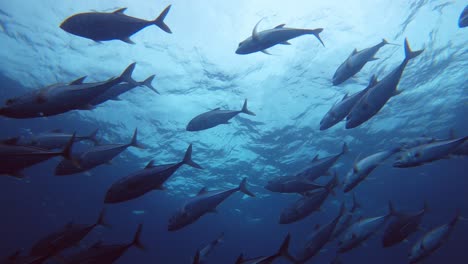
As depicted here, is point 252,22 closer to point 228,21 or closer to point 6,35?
point 228,21

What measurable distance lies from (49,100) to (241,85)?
1139cm

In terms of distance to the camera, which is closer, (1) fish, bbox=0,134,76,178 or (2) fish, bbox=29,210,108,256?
(1) fish, bbox=0,134,76,178

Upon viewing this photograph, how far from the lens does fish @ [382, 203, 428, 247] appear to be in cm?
494

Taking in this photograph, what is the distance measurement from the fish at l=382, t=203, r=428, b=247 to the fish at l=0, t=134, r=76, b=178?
17.3 feet

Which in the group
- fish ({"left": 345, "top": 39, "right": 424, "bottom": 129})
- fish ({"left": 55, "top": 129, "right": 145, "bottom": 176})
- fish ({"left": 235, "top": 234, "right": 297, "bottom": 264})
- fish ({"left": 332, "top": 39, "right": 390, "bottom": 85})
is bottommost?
fish ({"left": 235, "top": 234, "right": 297, "bottom": 264})

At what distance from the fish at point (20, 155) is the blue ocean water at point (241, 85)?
20 centimetres

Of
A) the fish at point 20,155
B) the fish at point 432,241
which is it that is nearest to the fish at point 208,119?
the fish at point 20,155

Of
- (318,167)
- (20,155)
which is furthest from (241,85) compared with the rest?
(20,155)

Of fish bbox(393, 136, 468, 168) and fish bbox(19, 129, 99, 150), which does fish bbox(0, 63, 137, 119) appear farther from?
fish bbox(393, 136, 468, 168)

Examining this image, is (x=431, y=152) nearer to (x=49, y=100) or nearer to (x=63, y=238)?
(x=49, y=100)

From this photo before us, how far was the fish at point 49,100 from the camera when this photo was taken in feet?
9.58

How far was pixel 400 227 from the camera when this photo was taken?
16.2 feet

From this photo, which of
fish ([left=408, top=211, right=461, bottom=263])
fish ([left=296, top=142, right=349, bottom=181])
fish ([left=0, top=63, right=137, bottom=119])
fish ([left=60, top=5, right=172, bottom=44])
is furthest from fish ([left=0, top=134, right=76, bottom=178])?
fish ([left=408, top=211, right=461, bottom=263])

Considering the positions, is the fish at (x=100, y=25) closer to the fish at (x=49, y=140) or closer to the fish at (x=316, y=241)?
the fish at (x=49, y=140)
